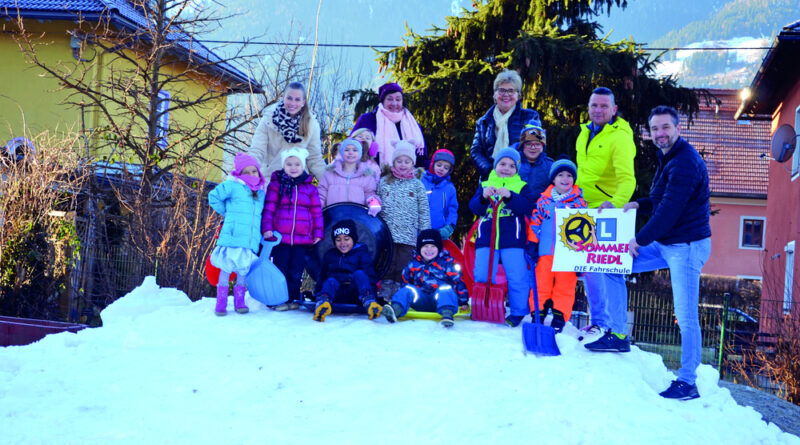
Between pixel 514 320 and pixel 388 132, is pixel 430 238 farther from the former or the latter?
pixel 388 132

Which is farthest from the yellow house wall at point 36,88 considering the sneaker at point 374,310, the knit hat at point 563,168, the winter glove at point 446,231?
the knit hat at point 563,168

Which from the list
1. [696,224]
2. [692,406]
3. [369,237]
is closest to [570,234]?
[696,224]

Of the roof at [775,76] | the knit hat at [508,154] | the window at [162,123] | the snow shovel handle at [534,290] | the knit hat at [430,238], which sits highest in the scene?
the roof at [775,76]

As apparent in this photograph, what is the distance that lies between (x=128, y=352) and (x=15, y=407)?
112 cm

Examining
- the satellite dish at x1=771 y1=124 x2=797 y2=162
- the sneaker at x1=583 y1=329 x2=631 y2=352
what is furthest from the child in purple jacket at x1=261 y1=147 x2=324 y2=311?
the satellite dish at x1=771 y1=124 x2=797 y2=162

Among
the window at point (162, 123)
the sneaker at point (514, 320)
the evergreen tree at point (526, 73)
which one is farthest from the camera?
the window at point (162, 123)

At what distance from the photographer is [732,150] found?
35.7m

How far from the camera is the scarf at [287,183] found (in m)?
6.95

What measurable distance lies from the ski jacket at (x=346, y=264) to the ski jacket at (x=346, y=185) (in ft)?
1.86

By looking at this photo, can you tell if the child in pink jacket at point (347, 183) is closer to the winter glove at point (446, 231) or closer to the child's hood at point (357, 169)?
the child's hood at point (357, 169)

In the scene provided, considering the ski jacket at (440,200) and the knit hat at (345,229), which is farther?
the ski jacket at (440,200)

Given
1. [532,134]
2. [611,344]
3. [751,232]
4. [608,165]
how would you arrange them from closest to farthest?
[611,344]
[608,165]
[532,134]
[751,232]

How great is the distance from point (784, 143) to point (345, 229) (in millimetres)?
12919

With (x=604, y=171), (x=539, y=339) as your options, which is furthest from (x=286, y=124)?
(x=539, y=339)
